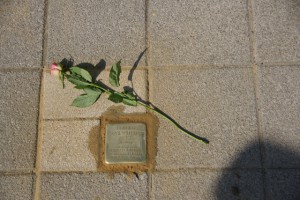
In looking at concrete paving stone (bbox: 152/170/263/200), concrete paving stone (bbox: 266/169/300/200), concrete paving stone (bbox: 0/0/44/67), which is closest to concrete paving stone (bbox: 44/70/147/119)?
concrete paving stone (bbox: 0/0/44/67)

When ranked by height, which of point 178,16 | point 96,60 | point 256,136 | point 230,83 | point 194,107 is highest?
point 178,16

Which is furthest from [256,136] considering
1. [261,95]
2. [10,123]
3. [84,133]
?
[10,123]

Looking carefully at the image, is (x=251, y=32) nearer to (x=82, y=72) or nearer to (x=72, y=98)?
(x=82, y=72)

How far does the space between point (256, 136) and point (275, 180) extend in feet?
1.05

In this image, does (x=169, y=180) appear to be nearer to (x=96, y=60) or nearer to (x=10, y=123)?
(x=96, y=60)

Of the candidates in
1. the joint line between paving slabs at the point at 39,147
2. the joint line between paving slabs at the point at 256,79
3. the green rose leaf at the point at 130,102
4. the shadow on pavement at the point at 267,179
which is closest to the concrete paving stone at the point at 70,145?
the joint line between paving slabs at the point at 39,147

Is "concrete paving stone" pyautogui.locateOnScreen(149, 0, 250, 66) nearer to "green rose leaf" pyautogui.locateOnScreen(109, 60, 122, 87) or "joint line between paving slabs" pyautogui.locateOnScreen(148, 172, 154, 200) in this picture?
"green rose leaf" pyautogui.locateOnScreen(109, 60, 122, 87)

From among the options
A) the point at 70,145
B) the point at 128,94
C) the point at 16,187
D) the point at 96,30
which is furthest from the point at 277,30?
the point at 16,187

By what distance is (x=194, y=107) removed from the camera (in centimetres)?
229

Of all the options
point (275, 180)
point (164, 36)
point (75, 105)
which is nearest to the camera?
point (275, 180)

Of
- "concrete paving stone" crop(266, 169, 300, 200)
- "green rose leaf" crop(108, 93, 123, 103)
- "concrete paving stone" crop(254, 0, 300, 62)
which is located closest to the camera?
"concrete paving stone" crop(266, 169, 300, 200)

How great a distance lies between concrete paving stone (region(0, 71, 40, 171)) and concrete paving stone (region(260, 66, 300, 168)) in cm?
170

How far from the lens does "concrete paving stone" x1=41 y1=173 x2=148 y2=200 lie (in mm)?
2186

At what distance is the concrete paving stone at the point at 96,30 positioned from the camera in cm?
243
